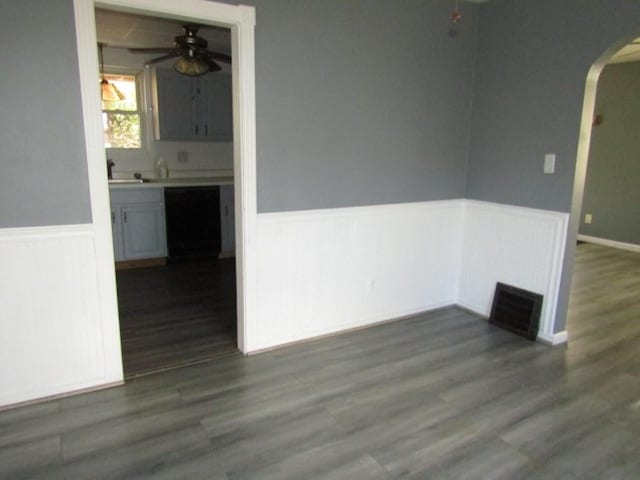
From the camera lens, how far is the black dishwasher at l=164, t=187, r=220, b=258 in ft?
16.5

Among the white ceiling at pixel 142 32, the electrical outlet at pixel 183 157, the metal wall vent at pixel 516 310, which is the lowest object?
the metal wall vent at pixel 516 310

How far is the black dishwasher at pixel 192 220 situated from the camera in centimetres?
504

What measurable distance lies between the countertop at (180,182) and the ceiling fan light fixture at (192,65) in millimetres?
1421

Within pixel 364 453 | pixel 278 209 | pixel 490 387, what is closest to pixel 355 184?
pixel 278 209

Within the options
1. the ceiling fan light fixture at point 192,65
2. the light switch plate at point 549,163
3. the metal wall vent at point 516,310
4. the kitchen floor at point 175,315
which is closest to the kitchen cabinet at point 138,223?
the kitchen floor at point 175,315

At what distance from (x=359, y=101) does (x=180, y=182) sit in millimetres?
2668

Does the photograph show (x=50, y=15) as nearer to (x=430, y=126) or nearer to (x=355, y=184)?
(x=355, y=184)

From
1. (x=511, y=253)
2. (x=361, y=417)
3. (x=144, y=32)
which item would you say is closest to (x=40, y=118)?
(x=361, y=417)

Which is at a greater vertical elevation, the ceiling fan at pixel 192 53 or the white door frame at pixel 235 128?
the ceiling fan at pixel 192 53

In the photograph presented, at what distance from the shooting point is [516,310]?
3.52 metres

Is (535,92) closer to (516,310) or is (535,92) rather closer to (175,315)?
(516,310)

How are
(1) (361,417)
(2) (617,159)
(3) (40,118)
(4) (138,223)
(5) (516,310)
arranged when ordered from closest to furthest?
(3) (40,118)
(1) (361,417)
(5) (516,310)
(4) (138,223)
(2) (617,159)

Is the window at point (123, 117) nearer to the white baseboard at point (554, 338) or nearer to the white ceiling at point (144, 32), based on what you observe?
the white ceiling at point (144, 32)

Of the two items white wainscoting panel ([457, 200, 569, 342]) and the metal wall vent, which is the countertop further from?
the metal wall vent
